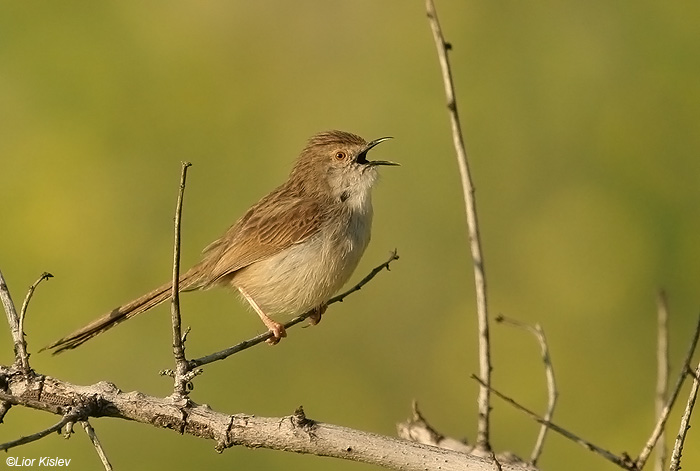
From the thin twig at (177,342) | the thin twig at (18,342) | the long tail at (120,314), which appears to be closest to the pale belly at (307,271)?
the long tail at (120,314)

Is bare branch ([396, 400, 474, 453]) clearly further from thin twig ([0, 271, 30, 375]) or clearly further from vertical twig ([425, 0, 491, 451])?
thin twig ([0, 271, 30, 375])

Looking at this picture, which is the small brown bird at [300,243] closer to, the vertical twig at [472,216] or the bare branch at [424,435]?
the bare branch at [424,435]

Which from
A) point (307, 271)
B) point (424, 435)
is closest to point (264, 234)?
point (307, 271)

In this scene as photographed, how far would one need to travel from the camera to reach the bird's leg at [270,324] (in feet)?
17.2

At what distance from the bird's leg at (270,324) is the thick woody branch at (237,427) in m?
1.55

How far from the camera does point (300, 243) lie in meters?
5.65

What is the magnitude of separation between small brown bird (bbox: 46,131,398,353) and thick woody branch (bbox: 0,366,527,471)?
5.39ft

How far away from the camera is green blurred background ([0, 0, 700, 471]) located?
8.16m

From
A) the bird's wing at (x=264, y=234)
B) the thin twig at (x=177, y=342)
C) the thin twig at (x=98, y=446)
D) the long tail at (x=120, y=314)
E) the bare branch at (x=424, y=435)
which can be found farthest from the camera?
the bird's wing at (x=264, y=234)

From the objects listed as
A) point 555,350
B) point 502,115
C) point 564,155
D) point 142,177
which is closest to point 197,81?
point 142,177

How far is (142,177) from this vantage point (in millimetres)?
9445

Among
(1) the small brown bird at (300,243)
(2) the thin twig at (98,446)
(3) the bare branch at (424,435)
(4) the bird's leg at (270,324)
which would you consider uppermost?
(1) the small brown bird at (300,243)

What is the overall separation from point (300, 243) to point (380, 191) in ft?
12.0

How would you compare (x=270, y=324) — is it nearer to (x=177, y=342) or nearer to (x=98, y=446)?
(x=177, y=342)
